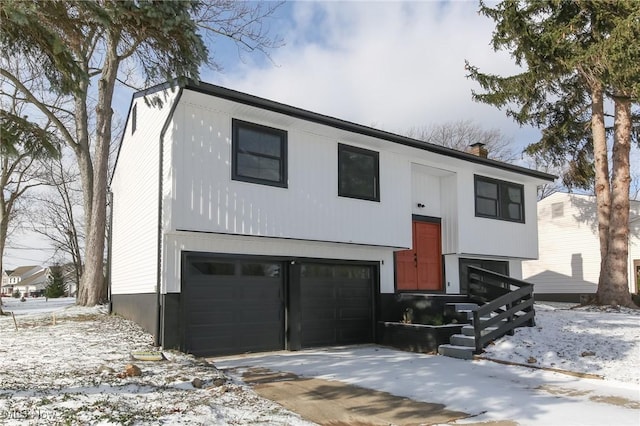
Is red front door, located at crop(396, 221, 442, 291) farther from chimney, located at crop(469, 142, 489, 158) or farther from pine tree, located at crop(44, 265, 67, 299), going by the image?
pine tree, located at crop(44, 265, 67, 299)

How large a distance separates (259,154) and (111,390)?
5917 mm

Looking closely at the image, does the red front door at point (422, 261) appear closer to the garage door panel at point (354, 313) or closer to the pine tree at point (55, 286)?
the garage door panel at point (354, 313)

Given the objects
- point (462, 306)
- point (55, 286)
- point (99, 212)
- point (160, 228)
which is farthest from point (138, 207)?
point (55, 286)

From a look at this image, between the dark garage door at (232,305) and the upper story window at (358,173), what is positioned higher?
the upper story window at (358,173)

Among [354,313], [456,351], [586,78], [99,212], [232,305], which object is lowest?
[456,351]

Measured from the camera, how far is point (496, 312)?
12.6 m

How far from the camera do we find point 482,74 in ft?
58.0

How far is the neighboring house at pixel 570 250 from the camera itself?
22688 mm

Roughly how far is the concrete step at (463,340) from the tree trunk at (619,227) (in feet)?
26.6

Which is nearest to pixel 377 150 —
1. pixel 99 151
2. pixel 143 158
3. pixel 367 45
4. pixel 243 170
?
pixel 367 45

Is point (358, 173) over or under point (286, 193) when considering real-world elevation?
over

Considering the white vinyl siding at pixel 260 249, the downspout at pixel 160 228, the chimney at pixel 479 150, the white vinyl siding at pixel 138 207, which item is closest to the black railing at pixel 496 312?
the white vinyl siding at pixel 260 249

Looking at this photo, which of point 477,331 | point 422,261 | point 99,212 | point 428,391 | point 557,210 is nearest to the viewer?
point 428,391

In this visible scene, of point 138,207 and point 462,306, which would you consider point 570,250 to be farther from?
point 138,207
